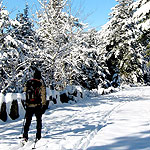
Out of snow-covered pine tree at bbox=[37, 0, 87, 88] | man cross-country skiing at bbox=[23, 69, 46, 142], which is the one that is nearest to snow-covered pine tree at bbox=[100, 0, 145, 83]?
snow-covered pine tree at bbox=[37, 0, 87, 88]

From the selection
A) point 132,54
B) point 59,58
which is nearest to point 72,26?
point 59,58

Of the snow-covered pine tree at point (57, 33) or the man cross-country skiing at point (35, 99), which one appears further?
the snow-covered pine tree at point (57, 33)

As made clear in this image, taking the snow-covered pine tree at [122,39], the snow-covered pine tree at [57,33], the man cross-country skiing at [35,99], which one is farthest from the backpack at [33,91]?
the snow-covered pine tree at [122,39]

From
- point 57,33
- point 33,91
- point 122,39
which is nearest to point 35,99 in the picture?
point 33,91

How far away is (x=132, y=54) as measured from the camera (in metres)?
29.2

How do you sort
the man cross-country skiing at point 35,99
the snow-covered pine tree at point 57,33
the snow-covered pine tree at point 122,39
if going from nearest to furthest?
the man cross-country skiing at point 35,99 < the snow-covered pine tree at point 57,33 < the snow-covered pine tree at point 122,39

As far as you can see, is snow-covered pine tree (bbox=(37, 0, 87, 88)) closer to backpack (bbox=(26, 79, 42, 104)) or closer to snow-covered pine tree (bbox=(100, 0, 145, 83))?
backpack (bbox=(26, 79, 42, 104))

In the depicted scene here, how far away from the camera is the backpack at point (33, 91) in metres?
4.93

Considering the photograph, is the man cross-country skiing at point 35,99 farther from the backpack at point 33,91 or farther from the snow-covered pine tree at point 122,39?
the snow-covered pine tree at point 122,39

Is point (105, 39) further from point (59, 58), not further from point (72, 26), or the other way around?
point (59, 58)

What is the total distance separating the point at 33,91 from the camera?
4961 mm

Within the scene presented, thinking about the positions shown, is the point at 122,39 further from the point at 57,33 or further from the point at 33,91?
the point at 33,91

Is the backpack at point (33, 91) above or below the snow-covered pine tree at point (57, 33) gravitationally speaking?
below

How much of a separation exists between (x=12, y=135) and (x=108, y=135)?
3.02 m
